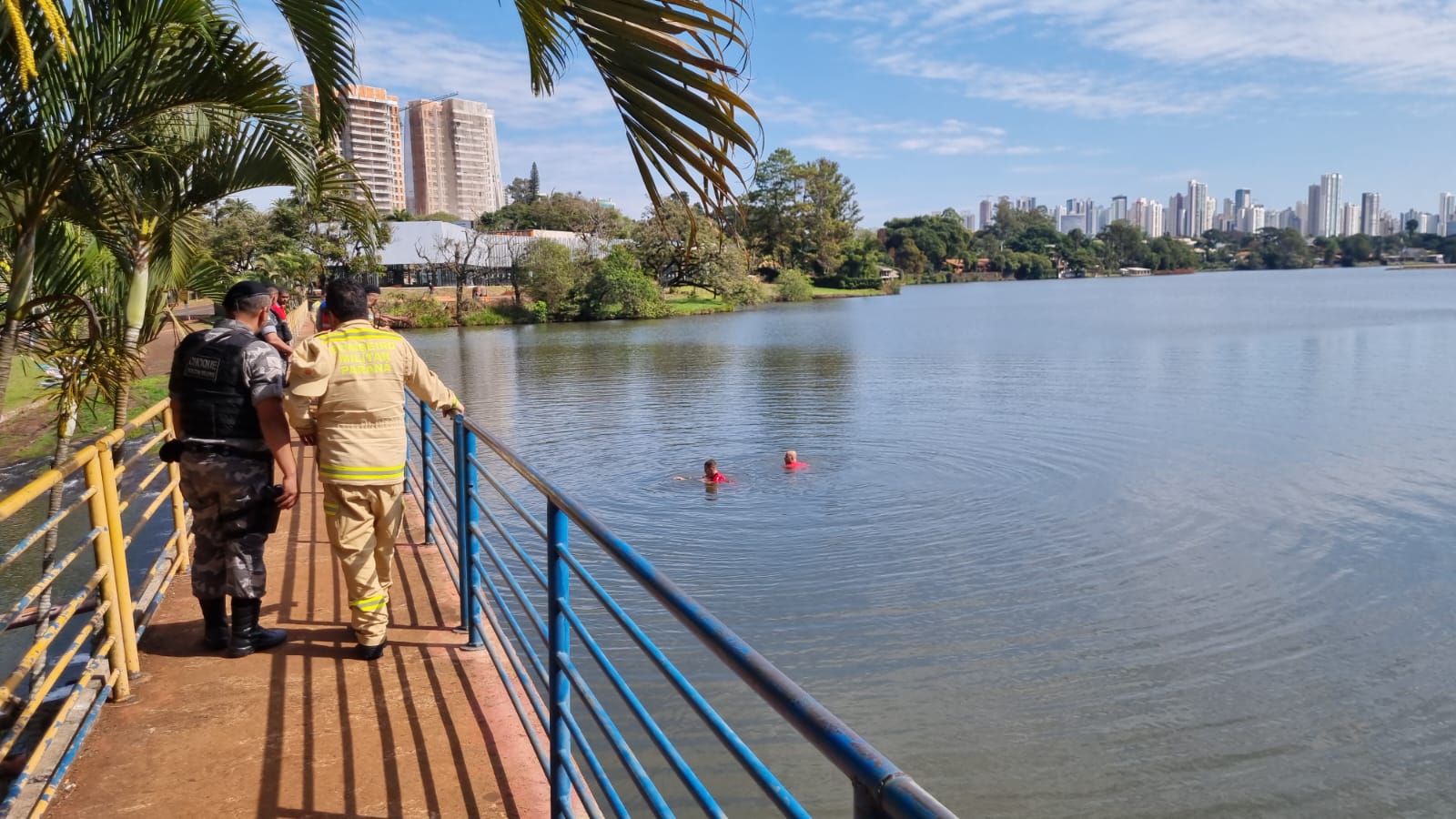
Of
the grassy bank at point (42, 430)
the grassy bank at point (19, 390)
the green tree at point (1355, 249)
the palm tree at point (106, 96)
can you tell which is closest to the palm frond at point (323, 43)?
the palm tree at point (106, 96)

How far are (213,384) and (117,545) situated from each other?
29.5 inches

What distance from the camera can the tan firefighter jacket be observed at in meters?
4.09

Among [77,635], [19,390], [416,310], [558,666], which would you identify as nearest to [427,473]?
[77,635]

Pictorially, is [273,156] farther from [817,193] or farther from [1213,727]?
[817,193]

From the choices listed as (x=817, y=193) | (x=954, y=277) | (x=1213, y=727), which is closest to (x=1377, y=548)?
(x=1213, y=727)

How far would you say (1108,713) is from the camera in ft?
22.3

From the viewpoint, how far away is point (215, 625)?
4461mm

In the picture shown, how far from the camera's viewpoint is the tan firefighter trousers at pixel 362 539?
4.23 m

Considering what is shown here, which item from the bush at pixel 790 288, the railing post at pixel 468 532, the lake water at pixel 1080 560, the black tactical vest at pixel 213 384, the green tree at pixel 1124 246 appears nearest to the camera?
the black tactical vest at pixel 213 384

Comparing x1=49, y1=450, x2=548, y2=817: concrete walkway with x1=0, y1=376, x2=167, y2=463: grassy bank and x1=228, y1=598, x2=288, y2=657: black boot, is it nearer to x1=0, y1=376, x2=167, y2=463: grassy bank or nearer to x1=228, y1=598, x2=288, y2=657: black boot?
x1=228, y1=598, x2=288, y2=657: black boot

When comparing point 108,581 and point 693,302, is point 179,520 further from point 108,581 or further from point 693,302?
point 693,302

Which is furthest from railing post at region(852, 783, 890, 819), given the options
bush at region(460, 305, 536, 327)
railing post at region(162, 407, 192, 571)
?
bush at region(460, 305, 536, 327)

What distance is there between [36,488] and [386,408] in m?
1.40

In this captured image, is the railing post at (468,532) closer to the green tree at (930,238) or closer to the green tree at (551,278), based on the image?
the green tree at (551,278)
